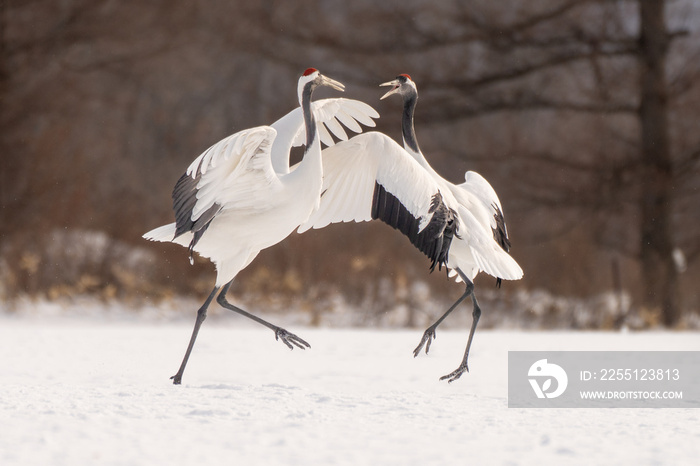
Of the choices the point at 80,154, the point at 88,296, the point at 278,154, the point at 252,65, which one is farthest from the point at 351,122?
the point at 252,65

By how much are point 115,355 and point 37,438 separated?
3.23 meters

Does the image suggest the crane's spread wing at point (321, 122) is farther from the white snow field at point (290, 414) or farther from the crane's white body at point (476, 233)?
the white snow field at point (290, 414)

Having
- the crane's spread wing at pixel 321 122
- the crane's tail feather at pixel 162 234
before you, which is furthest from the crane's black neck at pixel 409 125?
the crane's tail feather at pixel 162 234

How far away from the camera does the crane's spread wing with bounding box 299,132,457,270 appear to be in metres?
5.46

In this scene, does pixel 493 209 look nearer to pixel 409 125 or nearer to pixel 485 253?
pixel 485 253

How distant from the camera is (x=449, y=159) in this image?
13.8 meters

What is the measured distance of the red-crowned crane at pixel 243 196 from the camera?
16.8ft

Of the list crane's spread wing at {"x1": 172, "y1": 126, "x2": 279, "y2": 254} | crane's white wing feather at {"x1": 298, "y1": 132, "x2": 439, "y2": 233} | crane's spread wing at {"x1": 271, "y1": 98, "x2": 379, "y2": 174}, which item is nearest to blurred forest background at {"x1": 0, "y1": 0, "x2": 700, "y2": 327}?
crane's spread wing at {"x1": 271, "y1": 98, "x2": 379, "y2": 174}

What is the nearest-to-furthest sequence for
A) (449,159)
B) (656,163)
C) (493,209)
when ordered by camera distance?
(493,209)
(656,163)
(449,159)

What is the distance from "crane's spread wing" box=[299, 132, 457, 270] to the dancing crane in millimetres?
209

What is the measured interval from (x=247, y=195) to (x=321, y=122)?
1.41 m

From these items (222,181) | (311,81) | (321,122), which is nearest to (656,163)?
(321,122)

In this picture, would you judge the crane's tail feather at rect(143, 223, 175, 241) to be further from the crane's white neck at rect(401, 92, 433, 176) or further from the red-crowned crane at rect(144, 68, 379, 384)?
the crane's white neck at rect(401, 92, 433, 176)

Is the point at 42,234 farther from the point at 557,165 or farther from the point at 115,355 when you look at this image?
the point at 557,165
